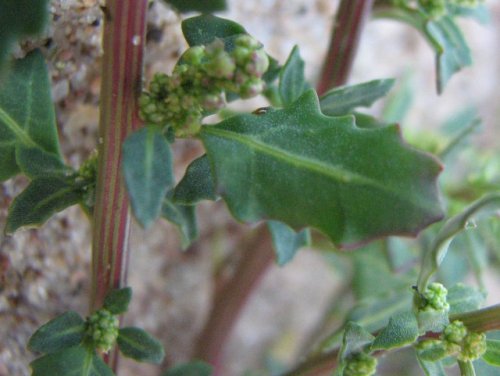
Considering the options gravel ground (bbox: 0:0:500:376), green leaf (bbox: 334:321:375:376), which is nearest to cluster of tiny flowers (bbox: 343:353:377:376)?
green leaf (bbox: 334:321:375:376)

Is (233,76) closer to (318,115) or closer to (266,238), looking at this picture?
(318,115)

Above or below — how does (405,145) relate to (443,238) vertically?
above

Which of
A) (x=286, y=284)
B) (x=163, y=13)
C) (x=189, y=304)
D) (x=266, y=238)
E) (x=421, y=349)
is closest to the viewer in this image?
(x=421, y=349)

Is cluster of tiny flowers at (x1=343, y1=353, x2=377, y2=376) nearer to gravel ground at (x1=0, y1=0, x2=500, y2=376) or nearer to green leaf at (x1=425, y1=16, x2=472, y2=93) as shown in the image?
green leaf at (x1=425, y1=16, x2=472, y2=93)

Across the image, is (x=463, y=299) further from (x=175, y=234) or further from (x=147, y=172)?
(x=175, y=234)

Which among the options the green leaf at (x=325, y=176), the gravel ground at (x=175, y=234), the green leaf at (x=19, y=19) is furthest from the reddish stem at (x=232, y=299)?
the green leaf at (x=19, y=19)

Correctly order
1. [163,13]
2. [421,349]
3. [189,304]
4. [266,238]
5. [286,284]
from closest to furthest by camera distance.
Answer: [421,349]
[163,13]
[266,238]
[189,304]
[286,284]

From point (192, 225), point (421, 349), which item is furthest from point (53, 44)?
point (421, 349)
